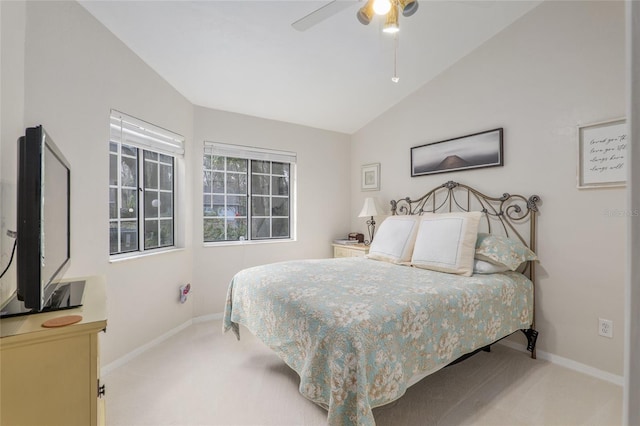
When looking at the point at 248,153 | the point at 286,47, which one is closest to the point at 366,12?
the point at 286,47

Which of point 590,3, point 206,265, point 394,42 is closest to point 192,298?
point 206,265

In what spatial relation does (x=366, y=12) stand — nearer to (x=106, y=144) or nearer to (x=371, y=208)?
(x=106, y=144)

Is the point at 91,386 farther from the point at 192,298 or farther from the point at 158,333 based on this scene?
the point at 192,298

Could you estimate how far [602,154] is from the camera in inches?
86.4

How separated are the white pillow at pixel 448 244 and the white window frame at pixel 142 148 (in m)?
2.38

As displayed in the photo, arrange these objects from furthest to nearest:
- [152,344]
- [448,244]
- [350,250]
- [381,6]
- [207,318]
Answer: [350,250] < [207,318] < [152,344] < [448,244] < [381,6]

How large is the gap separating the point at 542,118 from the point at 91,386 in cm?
328

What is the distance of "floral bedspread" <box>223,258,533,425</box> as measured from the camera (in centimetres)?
141

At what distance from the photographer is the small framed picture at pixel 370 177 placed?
4.00 m

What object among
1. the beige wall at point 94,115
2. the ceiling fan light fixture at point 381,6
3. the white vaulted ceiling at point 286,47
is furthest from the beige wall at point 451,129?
the ceiling fan light fixture at point 381,6

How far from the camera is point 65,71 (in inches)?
75.9

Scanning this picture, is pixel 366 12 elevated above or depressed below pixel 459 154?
above

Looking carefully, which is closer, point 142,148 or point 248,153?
point 142,148

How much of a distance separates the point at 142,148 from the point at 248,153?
1.17 meters
